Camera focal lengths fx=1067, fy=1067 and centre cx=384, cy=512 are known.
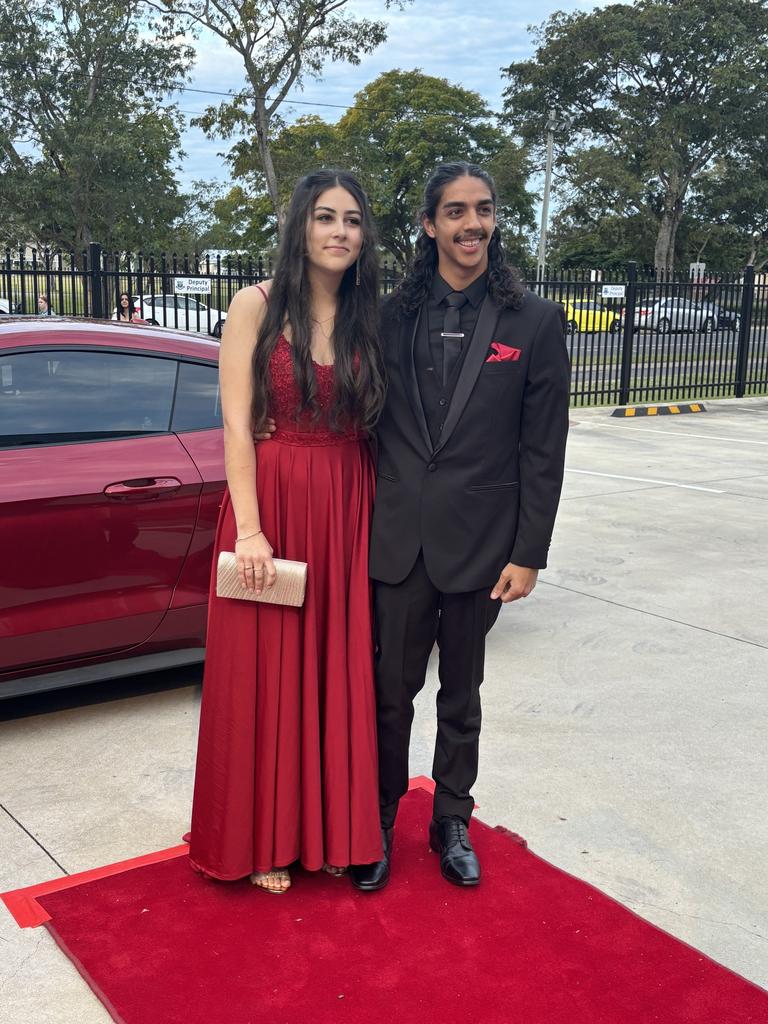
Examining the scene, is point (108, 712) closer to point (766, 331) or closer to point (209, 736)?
point (209, 736)

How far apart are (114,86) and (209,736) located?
32.3m

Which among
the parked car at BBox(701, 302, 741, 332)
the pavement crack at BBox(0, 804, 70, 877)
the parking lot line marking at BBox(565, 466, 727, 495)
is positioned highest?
the parked car at BBox(701, 302, 741, 332)

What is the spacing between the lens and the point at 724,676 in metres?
4.79

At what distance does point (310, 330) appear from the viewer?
276cm

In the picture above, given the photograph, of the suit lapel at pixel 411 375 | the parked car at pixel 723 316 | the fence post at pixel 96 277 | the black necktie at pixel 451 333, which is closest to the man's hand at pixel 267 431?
the suit lapel at pixel 411 375

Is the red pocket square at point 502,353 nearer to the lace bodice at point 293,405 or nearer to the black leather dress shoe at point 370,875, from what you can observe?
the lace bodice at point 293,405

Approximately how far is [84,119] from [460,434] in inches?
1239

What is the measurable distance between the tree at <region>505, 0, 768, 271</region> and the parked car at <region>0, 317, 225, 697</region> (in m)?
39.2

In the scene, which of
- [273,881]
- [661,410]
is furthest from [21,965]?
[661,410]

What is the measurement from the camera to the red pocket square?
2775 millimetres

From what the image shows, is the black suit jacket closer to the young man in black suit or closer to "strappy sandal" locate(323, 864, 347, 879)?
the young man in black suit

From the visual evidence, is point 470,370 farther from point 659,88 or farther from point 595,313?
point 659,88

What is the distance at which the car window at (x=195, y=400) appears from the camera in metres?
4.25

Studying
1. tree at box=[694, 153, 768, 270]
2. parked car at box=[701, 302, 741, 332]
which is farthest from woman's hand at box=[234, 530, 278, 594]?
tree at box=[694, 153, 768, 270]
